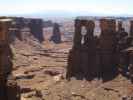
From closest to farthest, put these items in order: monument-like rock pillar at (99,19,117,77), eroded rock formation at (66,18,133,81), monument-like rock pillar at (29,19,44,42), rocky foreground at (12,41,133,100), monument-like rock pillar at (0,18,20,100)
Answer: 1. monument-like rock pillar at (0,18,20,100)
2. rocky foreground at (12,41,133,100)
3. eroded rock formation at (66,18,133,81)
4. monument-like rock pillar at (99,19,117,77)
5. monument-like rock pillar at (29,19,44,42)

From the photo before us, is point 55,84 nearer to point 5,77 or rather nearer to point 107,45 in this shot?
point 107,45

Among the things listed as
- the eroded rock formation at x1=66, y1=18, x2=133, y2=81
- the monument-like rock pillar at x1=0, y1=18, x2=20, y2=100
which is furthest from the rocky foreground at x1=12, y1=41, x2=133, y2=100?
the monument-like rock pillar at x1=0, y1=18, x2=20, y2=100

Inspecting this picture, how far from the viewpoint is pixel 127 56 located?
5719 centimetres

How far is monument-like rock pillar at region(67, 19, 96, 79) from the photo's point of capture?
61.5 metres

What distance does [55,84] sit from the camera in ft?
192

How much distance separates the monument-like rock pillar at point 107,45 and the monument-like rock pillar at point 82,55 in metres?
1.50

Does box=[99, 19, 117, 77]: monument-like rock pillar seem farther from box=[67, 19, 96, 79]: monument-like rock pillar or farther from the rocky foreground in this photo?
the rocky foreground

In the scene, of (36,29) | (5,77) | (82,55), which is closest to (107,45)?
(82,55)

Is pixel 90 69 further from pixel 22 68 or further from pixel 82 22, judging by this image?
pixel 22 68

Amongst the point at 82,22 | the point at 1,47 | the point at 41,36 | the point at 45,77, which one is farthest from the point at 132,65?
the point at 41,36

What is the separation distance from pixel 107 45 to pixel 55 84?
32.6 ft

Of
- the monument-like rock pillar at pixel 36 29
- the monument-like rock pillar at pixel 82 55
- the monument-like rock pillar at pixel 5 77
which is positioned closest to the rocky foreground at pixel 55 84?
the monument-like rock pillar at pixel 82 55

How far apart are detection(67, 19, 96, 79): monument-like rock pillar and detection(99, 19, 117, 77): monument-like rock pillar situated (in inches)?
59.2

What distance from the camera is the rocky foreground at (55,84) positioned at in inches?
1969
